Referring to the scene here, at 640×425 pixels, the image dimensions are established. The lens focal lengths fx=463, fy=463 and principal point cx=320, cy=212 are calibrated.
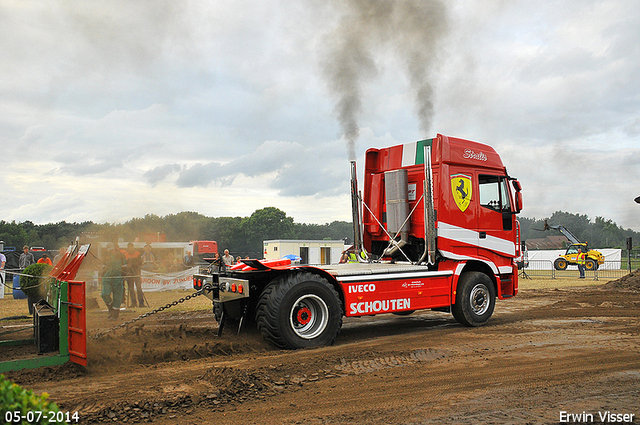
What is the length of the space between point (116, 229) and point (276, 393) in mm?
8157

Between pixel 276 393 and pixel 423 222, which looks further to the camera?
pixel 423 222

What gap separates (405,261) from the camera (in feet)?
28.9

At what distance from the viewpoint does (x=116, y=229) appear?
36.7 ft

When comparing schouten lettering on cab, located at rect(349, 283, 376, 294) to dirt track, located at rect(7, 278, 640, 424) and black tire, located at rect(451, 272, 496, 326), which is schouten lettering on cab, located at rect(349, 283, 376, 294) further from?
black tire, located at rect(451, 272, 496, 326)

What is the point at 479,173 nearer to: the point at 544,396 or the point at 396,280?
the point at 396,280

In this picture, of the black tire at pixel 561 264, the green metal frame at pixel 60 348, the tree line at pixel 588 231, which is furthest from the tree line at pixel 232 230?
the tree line at pixel 588 231

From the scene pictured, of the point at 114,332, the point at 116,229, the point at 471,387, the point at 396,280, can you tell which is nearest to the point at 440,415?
the point at 471,387

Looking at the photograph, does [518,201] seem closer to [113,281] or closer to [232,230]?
[113,281]

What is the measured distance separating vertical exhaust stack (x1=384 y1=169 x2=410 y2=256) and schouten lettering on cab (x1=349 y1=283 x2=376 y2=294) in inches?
69.0

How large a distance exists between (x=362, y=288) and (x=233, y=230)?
228ft

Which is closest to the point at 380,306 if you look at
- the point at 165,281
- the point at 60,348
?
the point at 60,348

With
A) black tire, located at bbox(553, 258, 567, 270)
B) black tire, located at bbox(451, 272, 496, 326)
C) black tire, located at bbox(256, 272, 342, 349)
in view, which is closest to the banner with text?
black tire, located at bbox(256, 272, 342, 349)

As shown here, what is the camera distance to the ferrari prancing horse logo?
328 inches

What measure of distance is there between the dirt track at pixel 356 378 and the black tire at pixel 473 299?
63cm
